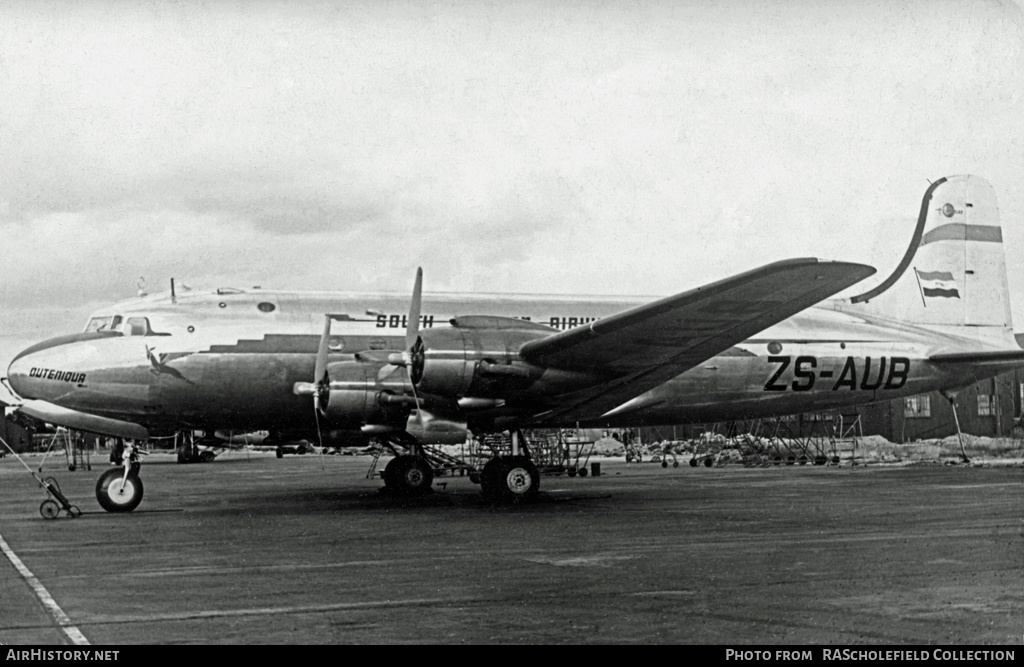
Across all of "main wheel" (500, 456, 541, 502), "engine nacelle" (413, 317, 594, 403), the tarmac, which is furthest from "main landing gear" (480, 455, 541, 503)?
"engine nacelle" (413, 317, 594, 403)

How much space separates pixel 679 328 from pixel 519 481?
3.52 meters

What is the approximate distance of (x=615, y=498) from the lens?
16.8 metres

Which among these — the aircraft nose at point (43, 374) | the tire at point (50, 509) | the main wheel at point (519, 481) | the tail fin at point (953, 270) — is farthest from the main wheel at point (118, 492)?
the tail fin at point (953, 270)

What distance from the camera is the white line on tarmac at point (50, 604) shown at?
19.6 feet

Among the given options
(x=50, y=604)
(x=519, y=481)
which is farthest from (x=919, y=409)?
(x=50, y=604)

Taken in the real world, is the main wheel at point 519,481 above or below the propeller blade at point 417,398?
below

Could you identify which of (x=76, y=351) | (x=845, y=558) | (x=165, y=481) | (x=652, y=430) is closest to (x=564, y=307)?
(x=76, y=351)

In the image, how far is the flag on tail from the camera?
1906cm

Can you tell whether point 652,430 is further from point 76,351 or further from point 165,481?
point 76,351

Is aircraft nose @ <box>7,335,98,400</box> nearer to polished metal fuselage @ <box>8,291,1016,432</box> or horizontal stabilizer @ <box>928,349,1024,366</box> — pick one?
polished metal fuselage @ <box>8,291,1016,432</box>

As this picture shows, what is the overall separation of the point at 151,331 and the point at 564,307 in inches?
258

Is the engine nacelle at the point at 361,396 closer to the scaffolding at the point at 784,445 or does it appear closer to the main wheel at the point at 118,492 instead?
Answer: the main wheel at the point at 118,492

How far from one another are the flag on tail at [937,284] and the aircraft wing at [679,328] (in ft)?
20.3

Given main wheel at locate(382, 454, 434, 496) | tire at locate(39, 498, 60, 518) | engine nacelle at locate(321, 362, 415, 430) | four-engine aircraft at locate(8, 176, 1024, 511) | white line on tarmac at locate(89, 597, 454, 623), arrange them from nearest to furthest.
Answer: white line on tarmac at locate(89, 597, 454, 623) → four-engine aircraft at locate(8, 176, 1024, 511) → tire at locate(39, 498, 60, 518) → engine nacelle at locate(321, 362, 415, 430) → main wheel at locate(382, 454, 434, 496)
